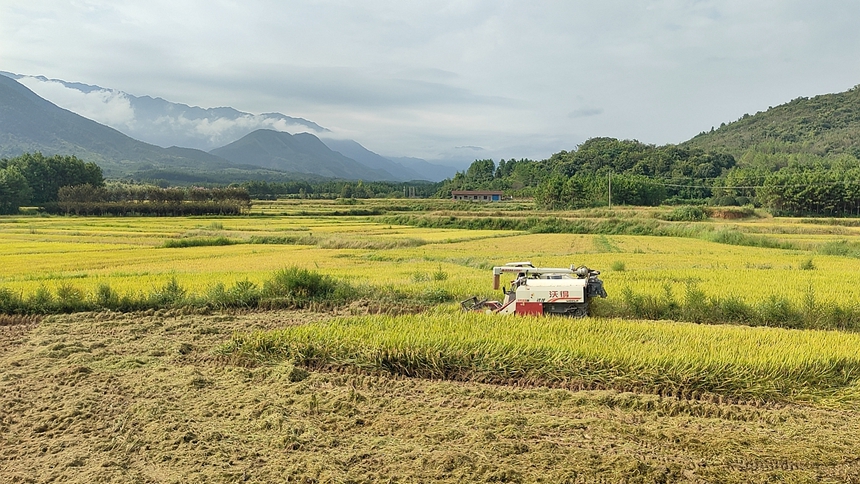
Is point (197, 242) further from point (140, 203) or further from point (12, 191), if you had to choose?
point (12, 191)

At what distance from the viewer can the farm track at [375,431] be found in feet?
16.3

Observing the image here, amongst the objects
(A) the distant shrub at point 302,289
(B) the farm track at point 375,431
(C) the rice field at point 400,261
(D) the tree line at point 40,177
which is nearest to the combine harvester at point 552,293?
(C) the rice field at point 400,261

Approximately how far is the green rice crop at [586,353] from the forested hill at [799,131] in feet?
366

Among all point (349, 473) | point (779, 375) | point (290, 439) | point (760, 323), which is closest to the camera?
point (349, 473)

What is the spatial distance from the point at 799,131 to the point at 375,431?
16807cm

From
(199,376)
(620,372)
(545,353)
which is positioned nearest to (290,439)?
(199,376)

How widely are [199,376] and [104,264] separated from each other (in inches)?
709

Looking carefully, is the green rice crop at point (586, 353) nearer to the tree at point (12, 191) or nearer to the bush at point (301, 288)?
the bush at point (301, 288)

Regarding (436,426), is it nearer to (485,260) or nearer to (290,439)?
(290,439)

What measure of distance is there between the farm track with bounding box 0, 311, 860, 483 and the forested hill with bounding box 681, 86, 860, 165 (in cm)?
11429

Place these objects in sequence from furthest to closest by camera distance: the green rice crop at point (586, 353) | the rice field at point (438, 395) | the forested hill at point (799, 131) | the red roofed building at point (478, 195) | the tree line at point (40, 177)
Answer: the forested hill at point (799, 131) < the red roofed building at point (478, 195) < the tree line at point (40, 177) < the green rice crop at point (586, 353) < the rice field at point (438, 395)

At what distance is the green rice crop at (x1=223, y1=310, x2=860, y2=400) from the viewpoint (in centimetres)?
679

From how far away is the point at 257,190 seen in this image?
111 m

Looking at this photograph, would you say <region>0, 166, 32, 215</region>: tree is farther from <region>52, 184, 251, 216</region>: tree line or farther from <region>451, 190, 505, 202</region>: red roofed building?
<region>451, 190, 505, 202</region>: red roofed building
